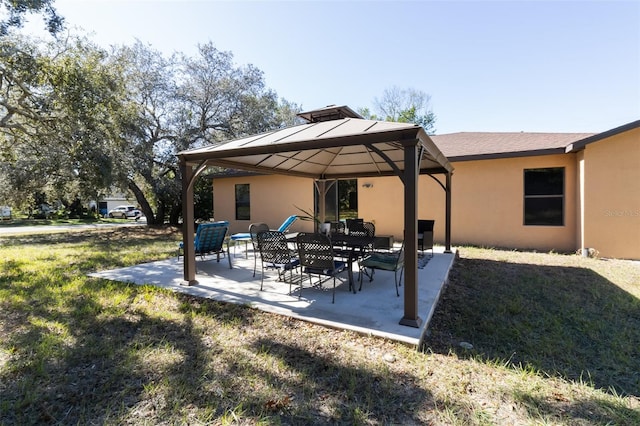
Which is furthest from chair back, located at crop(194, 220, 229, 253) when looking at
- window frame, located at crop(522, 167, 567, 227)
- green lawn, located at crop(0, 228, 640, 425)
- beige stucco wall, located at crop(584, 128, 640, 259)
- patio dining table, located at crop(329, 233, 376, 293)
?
beige stucco wall, located at crop(584, 128, 640, 259)

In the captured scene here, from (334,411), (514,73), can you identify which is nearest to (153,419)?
(334,411)

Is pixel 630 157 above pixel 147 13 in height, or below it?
below

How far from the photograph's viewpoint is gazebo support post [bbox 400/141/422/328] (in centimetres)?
352

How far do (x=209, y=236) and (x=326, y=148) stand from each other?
329cm

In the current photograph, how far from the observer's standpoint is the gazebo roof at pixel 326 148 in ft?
12.2

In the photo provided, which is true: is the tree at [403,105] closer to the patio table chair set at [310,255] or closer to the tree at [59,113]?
the tree at [59,113]

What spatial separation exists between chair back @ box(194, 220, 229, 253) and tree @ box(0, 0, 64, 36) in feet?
27.4

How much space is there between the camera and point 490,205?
9508 mm

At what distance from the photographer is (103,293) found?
4.93 metres

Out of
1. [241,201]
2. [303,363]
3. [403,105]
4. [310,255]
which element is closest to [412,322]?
[303,363]

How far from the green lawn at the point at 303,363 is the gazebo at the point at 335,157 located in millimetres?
878

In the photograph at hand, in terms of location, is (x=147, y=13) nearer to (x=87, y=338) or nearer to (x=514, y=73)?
(x=87, y=338)

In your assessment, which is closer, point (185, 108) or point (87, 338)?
point (87, 338)

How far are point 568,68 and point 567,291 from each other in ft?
32.7
